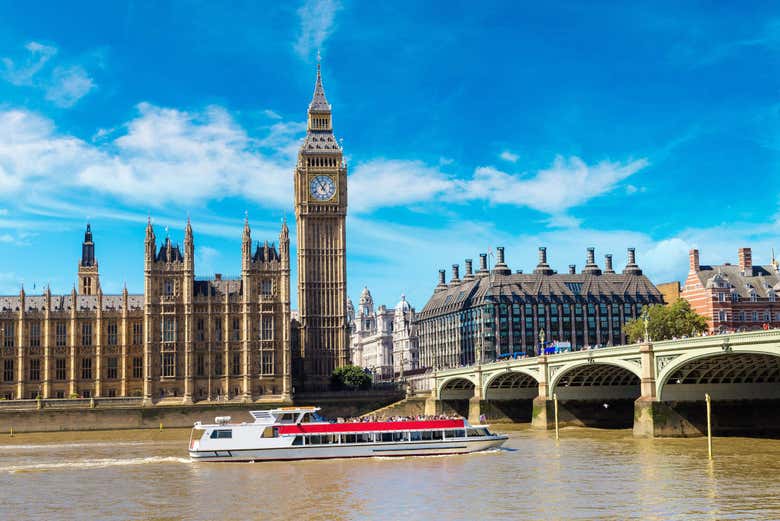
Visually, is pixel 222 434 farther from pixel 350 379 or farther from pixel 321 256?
pixel 321 256

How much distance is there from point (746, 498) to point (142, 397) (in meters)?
98.5

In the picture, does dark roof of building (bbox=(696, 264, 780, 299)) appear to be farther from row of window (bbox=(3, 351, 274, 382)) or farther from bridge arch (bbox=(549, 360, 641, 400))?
row of window (bbox=(3, 351, 274, 382))

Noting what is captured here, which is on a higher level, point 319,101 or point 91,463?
point 319,101

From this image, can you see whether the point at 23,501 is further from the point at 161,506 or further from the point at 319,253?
the point at 319,253

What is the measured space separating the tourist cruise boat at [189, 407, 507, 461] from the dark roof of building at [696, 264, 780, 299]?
258 ft

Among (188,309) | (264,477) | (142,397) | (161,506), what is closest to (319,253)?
(188,309)

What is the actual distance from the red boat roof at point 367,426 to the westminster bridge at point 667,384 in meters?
16.4

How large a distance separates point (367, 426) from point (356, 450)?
6.79 feet

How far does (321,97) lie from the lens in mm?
159875

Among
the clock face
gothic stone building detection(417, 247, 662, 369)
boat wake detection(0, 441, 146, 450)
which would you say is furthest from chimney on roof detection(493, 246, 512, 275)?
boat wake detection(0, 441, 146, 450)

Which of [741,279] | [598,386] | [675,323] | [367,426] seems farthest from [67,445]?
[741,279]

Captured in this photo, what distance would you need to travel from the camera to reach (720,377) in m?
82.1

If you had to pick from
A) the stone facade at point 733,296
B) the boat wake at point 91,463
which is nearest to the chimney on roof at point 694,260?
the stone facade at point 733,296

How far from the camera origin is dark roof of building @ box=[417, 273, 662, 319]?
168875mm
